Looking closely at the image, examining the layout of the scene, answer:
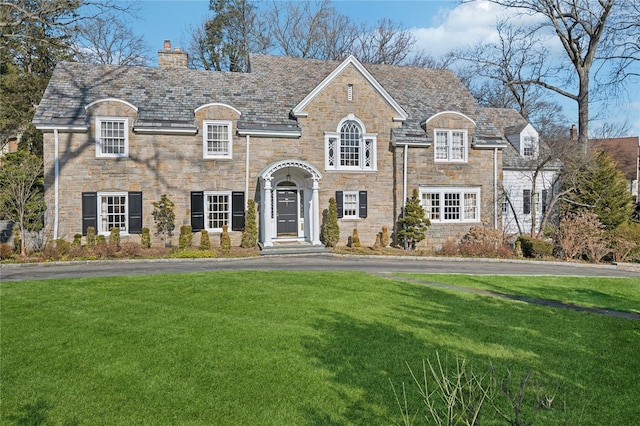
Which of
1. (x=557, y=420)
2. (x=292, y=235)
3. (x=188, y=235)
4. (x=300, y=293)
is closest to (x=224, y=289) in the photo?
(x=300, y=293)

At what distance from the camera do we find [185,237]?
20.1 metres

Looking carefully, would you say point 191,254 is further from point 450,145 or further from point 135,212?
point 450,145

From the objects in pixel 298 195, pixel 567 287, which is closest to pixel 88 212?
pixel 298 195

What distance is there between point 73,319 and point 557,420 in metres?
8.02

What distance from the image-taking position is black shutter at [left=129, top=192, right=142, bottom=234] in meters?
20.4

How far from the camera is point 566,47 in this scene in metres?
28.0

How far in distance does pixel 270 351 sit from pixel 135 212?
1564 centimetres

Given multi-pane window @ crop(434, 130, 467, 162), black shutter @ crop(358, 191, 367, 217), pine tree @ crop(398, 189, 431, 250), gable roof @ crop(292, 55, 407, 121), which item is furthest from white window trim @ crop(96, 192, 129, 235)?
multi-pane window @ crop(434, 130, 467, 162)

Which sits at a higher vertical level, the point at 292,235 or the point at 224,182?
the point at 224,182

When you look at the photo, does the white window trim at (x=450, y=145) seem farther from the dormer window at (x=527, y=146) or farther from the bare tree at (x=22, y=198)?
the bare tree at (x=22, y=198)

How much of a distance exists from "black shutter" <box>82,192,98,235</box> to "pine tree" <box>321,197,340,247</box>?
34.0 ft

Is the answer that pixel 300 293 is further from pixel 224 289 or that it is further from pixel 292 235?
pixel 292 235

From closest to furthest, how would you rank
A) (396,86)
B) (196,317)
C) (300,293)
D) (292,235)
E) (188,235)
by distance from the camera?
(196,317)
(300,293)
(188,235)
(292,235)
(396,86)

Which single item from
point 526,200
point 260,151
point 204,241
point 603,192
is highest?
point 260,151
